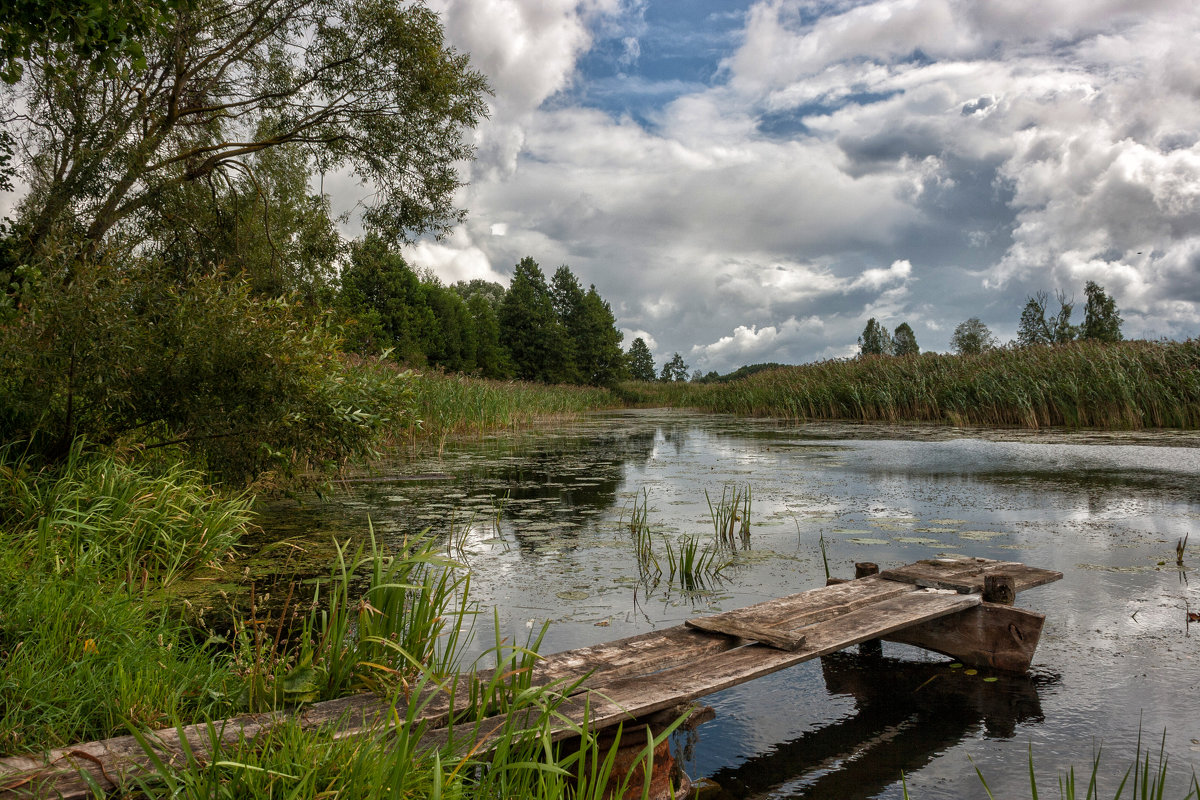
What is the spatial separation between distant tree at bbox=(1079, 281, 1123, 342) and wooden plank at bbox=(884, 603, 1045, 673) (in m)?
50.4

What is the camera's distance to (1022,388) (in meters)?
16.0

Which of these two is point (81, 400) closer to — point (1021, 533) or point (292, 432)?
point (292, 432)

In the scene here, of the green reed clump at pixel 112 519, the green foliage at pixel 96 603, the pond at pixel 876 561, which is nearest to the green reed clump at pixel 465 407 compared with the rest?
the pond at pixel 876 561

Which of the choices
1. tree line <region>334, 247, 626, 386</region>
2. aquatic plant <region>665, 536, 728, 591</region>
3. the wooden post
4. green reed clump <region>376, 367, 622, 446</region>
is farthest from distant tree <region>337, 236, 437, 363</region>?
the wooden post

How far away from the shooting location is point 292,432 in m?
5.44

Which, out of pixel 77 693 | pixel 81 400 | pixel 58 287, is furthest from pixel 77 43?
pixel 77 693

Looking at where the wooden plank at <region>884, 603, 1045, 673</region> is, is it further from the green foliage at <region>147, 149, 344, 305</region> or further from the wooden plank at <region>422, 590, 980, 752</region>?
the green foliage at <region>147, 149, 344, 305</region>

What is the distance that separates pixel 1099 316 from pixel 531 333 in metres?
37.2

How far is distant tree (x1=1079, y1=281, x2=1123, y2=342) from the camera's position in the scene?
153 feet

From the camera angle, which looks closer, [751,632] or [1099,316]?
[751,632]

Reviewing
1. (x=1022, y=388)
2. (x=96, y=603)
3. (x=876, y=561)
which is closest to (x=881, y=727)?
(x=876, y=561)

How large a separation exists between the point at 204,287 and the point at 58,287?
850mm

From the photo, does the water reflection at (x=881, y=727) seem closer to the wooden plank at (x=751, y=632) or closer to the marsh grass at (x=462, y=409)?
the wooden plank at (x=751, y=632)

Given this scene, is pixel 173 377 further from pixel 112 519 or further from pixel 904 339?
pixel 904 339
